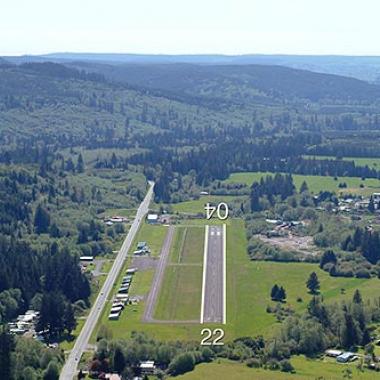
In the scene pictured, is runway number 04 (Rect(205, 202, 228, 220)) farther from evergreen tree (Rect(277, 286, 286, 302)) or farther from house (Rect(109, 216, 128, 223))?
evergreen tree (Rect(277, 286, 286, 302))

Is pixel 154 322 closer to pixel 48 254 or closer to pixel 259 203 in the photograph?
pixel 48 254

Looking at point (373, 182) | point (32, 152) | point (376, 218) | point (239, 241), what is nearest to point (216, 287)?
point (239, 241)

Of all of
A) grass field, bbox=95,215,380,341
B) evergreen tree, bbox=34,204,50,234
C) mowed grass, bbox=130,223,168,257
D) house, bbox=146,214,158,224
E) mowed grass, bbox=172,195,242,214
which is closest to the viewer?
grass field, bbox=95,215,380,341

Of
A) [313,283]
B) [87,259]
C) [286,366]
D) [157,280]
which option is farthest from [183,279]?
[286,366]

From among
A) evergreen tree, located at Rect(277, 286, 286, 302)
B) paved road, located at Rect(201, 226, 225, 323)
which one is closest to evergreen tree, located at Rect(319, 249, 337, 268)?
paved road, located at Rect(201, 226, 225, 323)

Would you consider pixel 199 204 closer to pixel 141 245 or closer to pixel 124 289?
pixel 141 245
